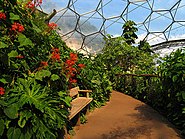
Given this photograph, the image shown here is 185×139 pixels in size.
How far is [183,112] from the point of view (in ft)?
13.3

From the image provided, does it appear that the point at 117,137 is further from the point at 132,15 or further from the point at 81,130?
the point at 132,15

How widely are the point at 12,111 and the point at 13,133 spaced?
7.4 inches

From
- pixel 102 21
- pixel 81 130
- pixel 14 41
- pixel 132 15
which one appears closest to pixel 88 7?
→ pixel 102 21

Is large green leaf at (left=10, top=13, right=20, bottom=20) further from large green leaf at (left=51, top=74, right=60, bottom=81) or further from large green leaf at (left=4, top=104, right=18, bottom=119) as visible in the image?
large green leaf at (left=4, top=104, right=18, bottom=119)

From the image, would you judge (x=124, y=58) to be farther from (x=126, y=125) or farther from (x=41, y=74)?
(x=41, y=74)

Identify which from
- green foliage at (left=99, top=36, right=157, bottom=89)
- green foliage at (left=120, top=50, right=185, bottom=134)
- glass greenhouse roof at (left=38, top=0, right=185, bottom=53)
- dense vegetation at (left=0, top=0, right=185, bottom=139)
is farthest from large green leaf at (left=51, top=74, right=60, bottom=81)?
glass greenhouse roof at (left=38, top=0, right=185, bottom=53)

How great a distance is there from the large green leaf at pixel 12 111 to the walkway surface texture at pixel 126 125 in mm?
1866

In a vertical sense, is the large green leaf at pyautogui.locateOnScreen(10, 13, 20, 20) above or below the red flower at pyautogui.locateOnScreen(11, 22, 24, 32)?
above

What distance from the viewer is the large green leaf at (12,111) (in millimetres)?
2061

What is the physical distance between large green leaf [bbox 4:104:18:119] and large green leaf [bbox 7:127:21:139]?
4.6 inches

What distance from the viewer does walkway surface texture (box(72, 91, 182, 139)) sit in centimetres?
391

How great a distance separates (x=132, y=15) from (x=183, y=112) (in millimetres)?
17167

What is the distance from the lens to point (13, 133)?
6.85 feet

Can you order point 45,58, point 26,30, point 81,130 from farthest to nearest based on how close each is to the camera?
point 81,130, point 45,58, point 26,30
